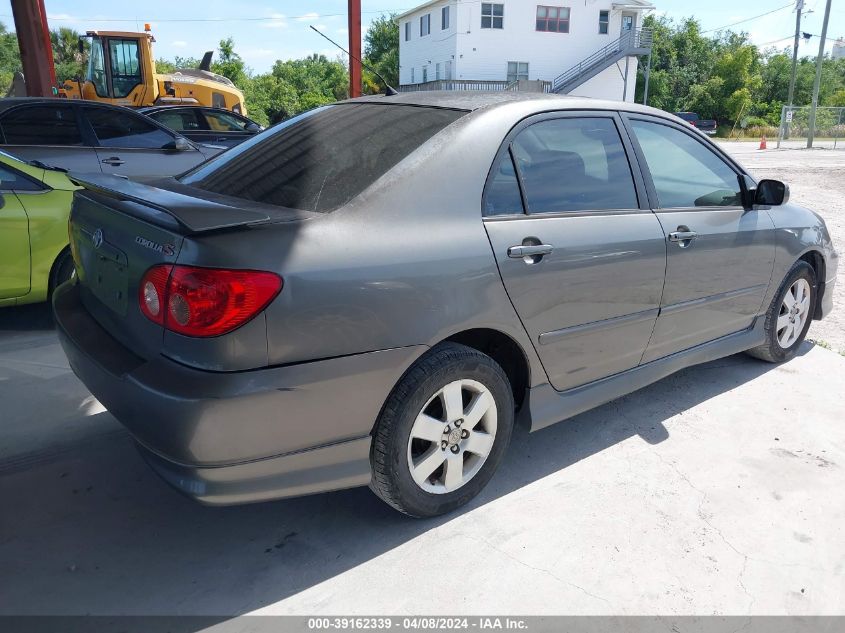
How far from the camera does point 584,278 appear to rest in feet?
9.57

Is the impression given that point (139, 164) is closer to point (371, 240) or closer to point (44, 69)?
point (371, 240)

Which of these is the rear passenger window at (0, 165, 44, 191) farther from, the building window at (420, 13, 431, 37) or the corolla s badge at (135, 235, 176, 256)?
the building window at (420, 13, 431, 37)

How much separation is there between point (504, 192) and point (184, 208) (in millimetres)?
1238

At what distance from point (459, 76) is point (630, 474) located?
36789 mm

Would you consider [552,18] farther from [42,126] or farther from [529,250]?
[529,250]

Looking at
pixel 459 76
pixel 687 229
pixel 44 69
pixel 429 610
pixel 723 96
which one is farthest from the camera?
pixel 723 96

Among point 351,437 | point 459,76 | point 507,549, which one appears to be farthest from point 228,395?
point 459,76

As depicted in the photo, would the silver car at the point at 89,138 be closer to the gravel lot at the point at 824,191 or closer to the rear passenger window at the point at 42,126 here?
the rear passenger window at the point at 42,126

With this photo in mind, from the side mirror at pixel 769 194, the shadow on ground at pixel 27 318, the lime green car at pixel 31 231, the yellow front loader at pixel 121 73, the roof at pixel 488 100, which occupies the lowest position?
the shadow on ground at pixel 27 318

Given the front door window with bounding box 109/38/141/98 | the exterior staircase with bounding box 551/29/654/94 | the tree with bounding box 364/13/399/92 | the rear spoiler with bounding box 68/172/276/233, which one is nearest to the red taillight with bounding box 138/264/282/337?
the rear spoiler with bounding box 68/172/276/233

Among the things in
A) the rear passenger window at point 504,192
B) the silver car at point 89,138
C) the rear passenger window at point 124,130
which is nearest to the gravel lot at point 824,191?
the rear passenger window at point 504,192

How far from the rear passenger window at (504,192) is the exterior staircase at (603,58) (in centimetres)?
3825

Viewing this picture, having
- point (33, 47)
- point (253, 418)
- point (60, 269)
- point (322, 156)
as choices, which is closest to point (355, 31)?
point (33, 47)

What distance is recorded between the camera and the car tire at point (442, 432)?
2451 mm
